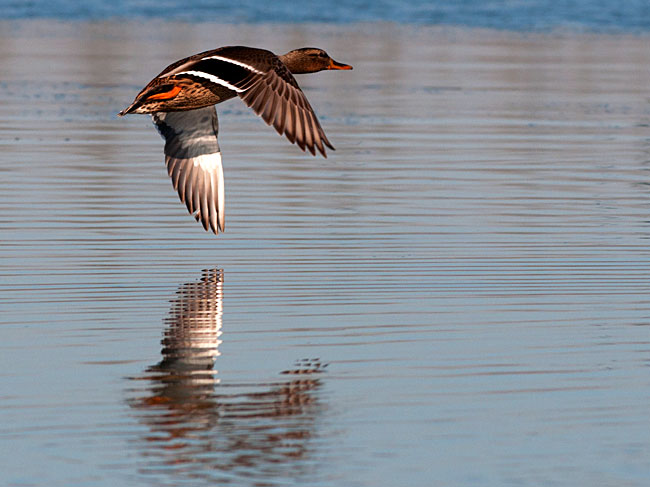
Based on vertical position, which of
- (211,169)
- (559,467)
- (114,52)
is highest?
(114,52)

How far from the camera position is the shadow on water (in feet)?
18.7

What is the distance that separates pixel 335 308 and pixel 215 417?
219 centimetres

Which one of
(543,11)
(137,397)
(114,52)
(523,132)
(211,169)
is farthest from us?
(543,11)

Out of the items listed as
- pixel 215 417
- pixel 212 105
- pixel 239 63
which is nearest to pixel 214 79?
pixel 239 63

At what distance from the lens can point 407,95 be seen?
21.0m

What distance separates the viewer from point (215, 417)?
6.29 metres

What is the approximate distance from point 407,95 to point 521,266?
11.6 meters

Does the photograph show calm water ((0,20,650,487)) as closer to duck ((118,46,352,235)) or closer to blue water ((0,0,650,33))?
duck ((118,46,352,235))

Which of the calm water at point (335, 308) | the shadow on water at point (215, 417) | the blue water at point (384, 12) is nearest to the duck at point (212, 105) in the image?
the calm water at point (335, 308)

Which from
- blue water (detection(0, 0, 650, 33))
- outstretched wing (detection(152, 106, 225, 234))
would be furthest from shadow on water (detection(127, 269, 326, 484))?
blue water (detection(0, 0, 650, 33))

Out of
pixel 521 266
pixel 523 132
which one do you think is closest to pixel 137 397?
pixel 521 266

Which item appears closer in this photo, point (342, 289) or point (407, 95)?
point (342, 289)

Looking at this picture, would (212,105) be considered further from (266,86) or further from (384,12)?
(384,12)

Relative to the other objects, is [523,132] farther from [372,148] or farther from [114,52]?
[114,52]
